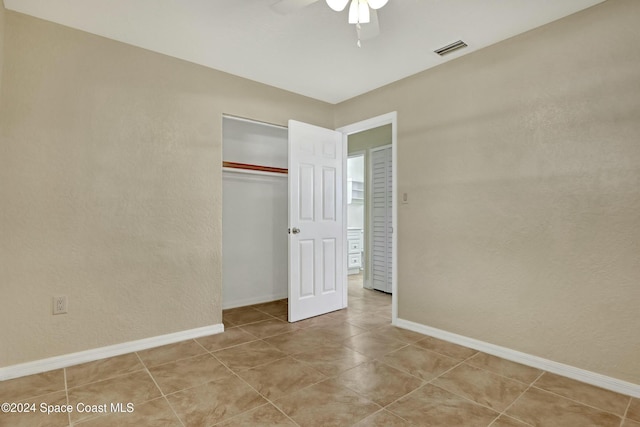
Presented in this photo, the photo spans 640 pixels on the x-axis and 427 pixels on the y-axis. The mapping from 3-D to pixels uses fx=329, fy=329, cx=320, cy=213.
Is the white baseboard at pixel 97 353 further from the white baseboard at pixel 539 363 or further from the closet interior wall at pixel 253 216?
the white baseboard at pixel 539 363

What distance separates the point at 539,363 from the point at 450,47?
8.15ft

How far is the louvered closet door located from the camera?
15.3ft

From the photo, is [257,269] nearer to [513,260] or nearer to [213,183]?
[213,183]

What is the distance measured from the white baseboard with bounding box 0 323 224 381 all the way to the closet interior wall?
986 millimetres

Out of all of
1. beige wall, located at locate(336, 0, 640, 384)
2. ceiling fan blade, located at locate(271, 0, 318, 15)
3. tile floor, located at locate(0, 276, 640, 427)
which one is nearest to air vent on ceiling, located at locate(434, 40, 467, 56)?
beige wall, located at locate(336, 0, 640, 384)

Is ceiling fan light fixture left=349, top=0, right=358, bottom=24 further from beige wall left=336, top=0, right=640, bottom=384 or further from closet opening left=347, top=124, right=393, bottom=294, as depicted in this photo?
closet opening left=347, top=124, right=393, bottom=294

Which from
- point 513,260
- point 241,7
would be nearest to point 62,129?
point 241,7

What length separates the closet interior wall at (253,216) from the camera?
3963 millimetres

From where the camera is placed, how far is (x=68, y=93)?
2402 mm

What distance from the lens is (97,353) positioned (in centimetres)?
247

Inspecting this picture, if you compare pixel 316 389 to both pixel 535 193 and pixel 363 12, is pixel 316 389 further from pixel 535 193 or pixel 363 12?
pixel 363 12

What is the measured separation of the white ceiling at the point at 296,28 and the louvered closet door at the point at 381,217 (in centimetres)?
176

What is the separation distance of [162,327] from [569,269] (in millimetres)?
3127

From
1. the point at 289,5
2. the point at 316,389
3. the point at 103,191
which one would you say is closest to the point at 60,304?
the point at 103,191
